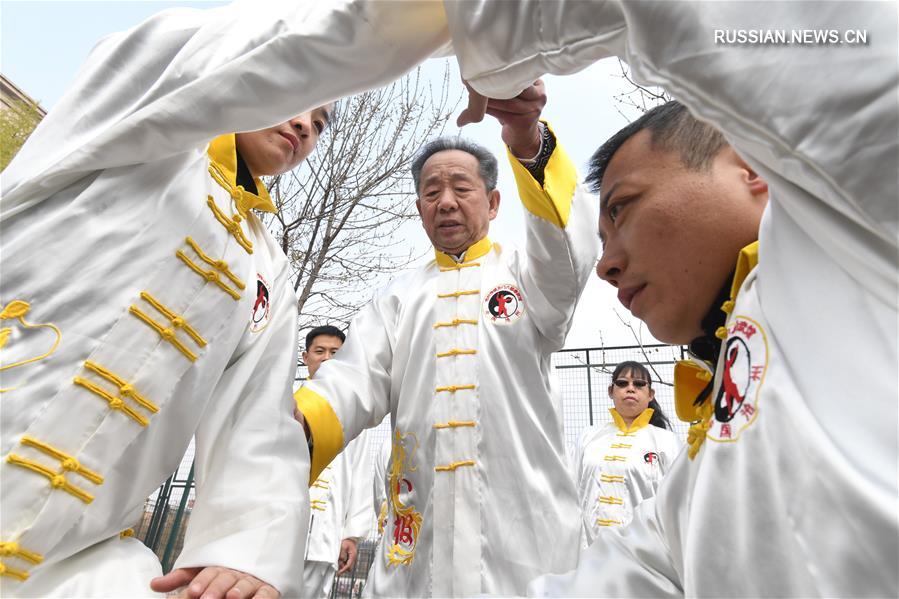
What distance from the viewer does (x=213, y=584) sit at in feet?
4.50

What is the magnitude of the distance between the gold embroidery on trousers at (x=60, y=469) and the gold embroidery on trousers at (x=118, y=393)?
0.14 m

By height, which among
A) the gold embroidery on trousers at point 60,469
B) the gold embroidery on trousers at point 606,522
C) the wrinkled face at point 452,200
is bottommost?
the gold embroidery on trousers at point 60,469

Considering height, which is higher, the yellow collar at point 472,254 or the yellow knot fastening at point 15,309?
the yellow collar at point 472,254

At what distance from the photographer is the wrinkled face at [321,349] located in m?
5.90

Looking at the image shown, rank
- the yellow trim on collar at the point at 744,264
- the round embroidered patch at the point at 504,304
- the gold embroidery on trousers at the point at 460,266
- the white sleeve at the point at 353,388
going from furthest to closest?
the gold embroidery on trousers at the point at 460,266 < the round embroidered patch at the point at 504,304 < the white sleeve at the point at 353,388 < the yellow trim on collar at the point at 744,264

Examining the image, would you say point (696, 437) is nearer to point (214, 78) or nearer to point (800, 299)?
point (800, 299)

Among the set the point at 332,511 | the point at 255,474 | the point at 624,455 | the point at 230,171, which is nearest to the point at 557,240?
the point at 230,171

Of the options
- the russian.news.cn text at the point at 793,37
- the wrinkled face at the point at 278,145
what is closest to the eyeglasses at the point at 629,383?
the wrinkled face at the point at 278,145

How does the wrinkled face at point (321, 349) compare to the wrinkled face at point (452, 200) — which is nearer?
the wrinkled face at point (452, 200)

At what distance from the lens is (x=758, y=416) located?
3.09 ft

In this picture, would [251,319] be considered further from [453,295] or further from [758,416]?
[758,416]

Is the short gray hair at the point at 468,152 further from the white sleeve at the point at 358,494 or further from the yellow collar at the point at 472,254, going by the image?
the white sleeve at the point at 358,494

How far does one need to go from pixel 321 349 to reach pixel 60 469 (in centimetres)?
467

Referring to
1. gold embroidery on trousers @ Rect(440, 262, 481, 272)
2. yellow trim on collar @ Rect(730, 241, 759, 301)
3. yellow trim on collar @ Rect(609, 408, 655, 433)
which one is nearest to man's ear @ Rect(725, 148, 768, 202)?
yellow trim on collar @ Rect(730, 241, 759, 301)
